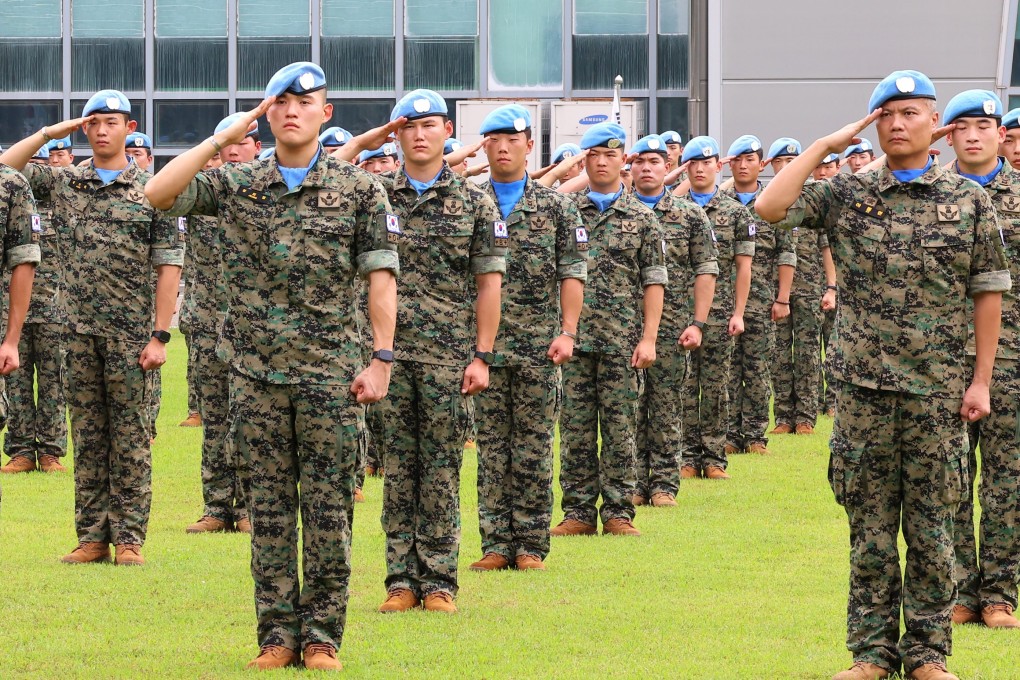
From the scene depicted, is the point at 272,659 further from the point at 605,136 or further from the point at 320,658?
the point at 605,136

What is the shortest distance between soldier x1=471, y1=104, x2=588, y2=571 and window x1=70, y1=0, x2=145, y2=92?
22.0 meters

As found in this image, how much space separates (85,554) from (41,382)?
5157 millimetres

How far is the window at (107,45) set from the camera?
3036 cm

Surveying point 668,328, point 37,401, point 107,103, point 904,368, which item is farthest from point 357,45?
point 904,368

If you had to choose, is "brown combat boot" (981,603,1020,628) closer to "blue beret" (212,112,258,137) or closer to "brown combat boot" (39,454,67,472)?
"blue beret" (212,112,258,137)

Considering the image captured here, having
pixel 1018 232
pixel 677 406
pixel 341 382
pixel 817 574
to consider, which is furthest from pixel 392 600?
pixel 677 406

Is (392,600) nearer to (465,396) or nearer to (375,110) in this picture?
(465,396)

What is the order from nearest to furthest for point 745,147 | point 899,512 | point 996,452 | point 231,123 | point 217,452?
point 899,512 → point 231,123 → point 996,452 → point 217,452 → point 745,147

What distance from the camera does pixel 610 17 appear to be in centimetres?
2920

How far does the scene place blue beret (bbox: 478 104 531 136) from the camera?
9.55m

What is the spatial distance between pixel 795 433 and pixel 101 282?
9.40 m

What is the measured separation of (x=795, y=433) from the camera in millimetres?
17109

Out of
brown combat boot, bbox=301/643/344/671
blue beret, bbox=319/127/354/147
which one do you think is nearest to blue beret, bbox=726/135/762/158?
blue beret, bbox=319/127/354/147

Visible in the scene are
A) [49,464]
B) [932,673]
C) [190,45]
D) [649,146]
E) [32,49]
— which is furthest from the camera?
[32,49]
